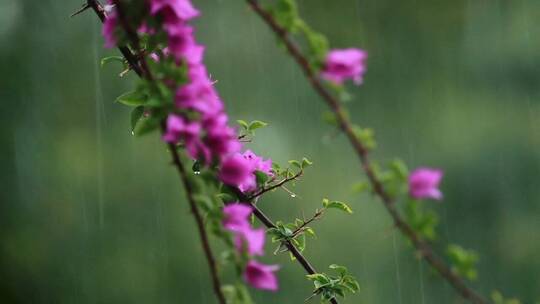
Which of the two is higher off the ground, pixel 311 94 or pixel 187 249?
pixel 311 94

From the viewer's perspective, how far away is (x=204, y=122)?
580 mm

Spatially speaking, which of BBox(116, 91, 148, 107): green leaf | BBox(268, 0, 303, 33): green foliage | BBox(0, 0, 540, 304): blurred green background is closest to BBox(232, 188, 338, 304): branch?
BBox(116, 91, 148, 107): green leaf

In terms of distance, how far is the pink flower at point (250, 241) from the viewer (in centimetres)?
57

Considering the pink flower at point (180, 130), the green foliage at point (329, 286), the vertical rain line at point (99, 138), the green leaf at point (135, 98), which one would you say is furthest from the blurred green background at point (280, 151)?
the pink flower at point (180, 130)

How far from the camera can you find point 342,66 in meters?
0.52

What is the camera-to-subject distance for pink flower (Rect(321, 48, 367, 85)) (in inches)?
20.4

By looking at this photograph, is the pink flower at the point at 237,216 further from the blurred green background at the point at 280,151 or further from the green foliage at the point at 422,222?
the blurred green background at the point at 280,151

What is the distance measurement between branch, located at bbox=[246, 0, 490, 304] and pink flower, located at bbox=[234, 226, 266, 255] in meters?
0.10

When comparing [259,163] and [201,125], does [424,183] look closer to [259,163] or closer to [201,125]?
[201,125]

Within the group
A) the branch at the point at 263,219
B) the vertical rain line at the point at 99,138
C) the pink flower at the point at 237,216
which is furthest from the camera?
the vertical rain line at the point at 99,138

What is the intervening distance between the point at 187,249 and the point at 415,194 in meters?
4.87

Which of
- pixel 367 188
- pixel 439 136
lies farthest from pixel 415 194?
pixel 439 136

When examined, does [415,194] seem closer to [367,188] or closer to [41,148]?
[367,188]

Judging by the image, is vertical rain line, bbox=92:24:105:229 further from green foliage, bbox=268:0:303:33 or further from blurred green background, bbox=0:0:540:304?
green foliage, bbox=268:0:303:33
